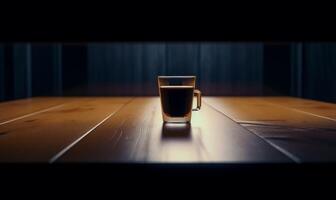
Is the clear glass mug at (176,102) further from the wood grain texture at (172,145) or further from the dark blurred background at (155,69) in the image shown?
the dark blurred background at (155,69)

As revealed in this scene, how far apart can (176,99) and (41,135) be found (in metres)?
0.31

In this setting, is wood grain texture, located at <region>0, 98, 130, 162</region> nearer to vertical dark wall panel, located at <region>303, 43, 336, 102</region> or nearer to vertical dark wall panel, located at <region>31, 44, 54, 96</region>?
vertical dark wall panel, located at <region>31, 44, 54, 96</region>

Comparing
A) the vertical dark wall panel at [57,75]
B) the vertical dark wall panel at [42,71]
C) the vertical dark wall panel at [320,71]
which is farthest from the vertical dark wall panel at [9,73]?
the vertical dark wall panel at [320,71]

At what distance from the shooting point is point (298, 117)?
48.3 inches

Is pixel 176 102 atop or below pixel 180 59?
below

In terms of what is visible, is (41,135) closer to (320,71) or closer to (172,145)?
(172,145)

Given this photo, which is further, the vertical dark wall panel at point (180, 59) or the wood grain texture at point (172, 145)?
the vertical dark wall panel at point (180, 59)

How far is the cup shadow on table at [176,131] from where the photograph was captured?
0.84 m

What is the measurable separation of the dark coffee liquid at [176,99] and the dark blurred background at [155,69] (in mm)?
1830

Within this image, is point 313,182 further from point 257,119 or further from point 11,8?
point 11,8

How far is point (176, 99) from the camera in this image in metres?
1.00

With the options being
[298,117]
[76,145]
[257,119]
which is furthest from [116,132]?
[298,117]

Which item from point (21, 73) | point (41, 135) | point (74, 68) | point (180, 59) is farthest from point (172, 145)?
point (21, 73)

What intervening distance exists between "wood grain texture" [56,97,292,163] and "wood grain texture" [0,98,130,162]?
35mm
